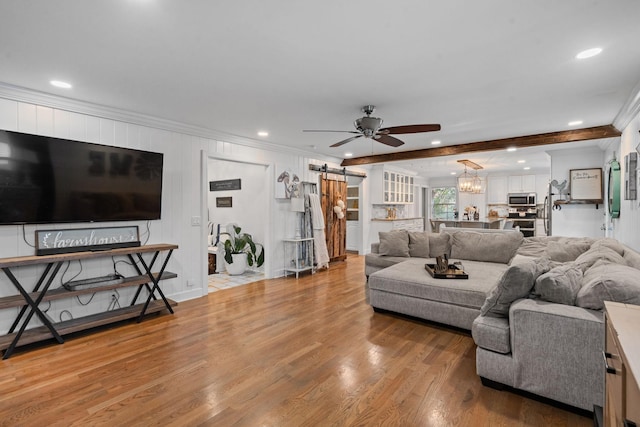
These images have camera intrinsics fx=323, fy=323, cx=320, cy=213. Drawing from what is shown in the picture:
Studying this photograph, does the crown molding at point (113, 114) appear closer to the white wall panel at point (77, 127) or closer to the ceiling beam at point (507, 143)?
the white wall panel at point (77, 127)

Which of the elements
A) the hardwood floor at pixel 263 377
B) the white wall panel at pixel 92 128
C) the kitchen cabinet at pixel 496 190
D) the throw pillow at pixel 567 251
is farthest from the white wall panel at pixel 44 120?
the kitchen cabinet at pixel 496 190

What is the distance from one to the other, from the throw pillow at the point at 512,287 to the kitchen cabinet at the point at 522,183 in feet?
26.8

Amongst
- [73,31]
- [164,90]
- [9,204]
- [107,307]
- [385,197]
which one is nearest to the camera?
[73,31]

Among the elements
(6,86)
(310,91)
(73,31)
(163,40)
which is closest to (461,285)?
(310,91)

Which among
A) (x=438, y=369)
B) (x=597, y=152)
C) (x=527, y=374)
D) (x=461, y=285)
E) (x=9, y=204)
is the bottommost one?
(x=438, y=369)

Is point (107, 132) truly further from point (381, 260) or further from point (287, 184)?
point (381, 260)

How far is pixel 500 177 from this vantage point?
9781mm

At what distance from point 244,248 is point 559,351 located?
201 inches

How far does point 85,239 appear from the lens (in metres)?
3.47

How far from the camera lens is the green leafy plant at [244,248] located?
5.99 meters

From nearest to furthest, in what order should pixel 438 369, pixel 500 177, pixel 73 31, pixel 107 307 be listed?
pixel 73 31 → pixel 438 369 → pixel 107 307 → pixel 500 177

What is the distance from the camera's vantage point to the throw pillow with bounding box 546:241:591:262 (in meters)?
3.80

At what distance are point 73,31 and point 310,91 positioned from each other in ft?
5.99

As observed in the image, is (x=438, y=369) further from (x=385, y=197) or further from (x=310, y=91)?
(x=385, y=197)
